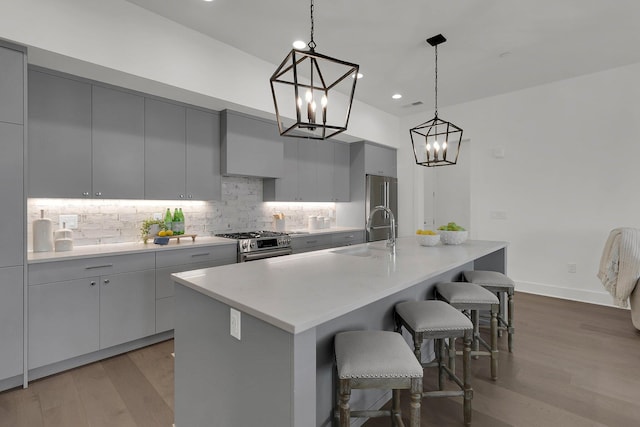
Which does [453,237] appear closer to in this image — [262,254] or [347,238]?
[262,254]

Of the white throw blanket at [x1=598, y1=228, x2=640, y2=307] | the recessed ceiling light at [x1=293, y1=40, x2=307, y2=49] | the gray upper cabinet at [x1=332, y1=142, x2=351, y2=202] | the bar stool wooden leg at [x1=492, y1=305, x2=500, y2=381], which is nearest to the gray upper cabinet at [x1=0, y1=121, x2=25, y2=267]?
the recessed ceiling light at [x1=293, y1=40, x2=307, y2=49]

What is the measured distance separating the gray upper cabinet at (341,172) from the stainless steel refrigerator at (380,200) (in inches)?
14.7

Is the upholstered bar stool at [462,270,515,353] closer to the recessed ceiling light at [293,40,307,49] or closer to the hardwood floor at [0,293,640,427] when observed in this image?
the hardwood floor at [0,293,640,427]

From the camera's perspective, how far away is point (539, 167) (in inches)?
182

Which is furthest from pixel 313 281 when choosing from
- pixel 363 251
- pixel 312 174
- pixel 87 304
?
pixel 312 174

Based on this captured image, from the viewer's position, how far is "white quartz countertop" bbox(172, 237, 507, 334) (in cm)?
122

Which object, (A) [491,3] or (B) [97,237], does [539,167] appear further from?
(B) [97,237]

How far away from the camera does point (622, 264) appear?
3.37m

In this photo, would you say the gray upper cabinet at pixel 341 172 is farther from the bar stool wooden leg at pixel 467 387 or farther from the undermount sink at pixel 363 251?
the bar stool wooden leg at pixel 467 387

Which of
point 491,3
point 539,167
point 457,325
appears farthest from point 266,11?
point 539,167

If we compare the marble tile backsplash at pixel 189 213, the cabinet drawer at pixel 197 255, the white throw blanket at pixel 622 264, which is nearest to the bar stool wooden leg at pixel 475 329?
the white throw blanket at pixel 622 264

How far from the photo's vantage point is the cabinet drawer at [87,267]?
241cm

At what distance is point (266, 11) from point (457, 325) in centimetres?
284

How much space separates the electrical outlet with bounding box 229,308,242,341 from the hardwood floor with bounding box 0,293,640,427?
1.08 meters
